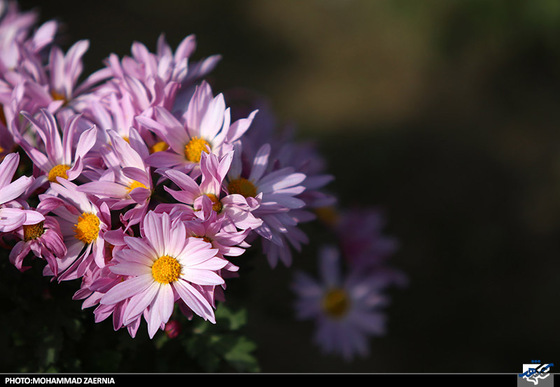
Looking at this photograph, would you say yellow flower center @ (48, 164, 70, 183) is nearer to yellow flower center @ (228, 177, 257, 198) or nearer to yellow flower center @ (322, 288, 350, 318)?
yellow flower center @ (228, 177, 257, 198)

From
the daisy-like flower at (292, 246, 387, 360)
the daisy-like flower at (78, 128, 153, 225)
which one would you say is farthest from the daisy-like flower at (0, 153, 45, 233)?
the daisy-like flower at (292, 246, 387, 360)

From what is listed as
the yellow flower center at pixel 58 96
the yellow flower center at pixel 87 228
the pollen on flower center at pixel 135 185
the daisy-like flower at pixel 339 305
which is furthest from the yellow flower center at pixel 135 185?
the daisy-like flower at pixel 339 305

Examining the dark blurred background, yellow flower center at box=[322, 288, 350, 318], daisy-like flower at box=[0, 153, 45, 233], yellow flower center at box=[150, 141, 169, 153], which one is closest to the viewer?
daisy-like flower at box=[0, 153, 45, 233]

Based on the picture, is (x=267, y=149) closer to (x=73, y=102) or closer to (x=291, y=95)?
(x=73, y=102)

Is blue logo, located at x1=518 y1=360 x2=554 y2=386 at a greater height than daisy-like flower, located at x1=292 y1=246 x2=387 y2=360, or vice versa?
daisy-like flower, located at x1=292 y1=246 x2=387 y2=360

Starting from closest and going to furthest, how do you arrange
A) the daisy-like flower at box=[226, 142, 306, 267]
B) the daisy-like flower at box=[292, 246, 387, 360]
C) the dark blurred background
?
1. the daisy-like flower at box=[226, 142, 306, 267]
2. the daisy-like flower at box=[292, 246, 387, 360]
3. the dark blurred background

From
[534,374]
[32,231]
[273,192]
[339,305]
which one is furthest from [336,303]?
[32,231]
